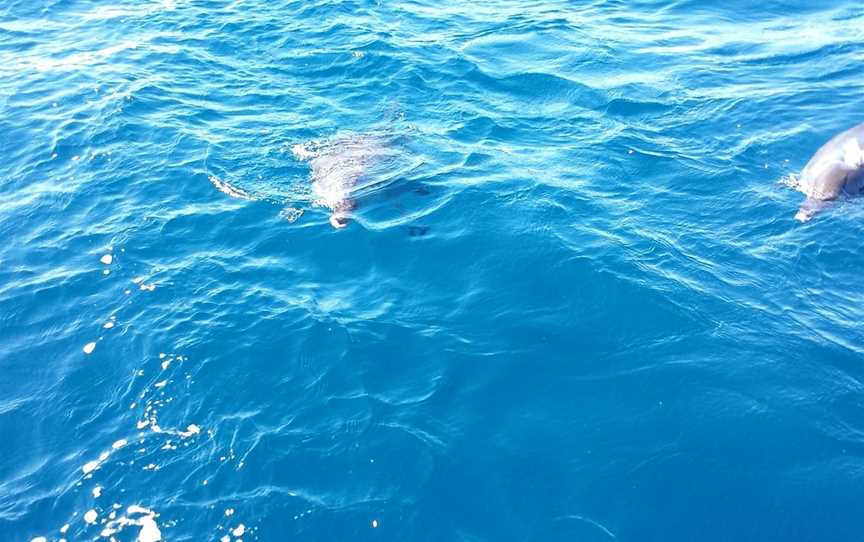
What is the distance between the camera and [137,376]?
30.9 ft

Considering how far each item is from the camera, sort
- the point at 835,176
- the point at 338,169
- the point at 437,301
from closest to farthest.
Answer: the point at 437,301 < the point at 835,176 < the point at 338,169

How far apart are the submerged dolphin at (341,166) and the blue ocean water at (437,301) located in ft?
0.75

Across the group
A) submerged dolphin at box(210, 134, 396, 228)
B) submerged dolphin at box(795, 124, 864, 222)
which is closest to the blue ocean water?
submerged dolphin at box(210, 134, 396, 228)

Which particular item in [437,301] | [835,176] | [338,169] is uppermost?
[835,176]

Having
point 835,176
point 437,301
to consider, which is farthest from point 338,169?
point 835,176

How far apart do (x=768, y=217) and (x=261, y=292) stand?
353 inches

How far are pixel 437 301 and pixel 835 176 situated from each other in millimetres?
7507

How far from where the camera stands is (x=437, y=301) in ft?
34.6

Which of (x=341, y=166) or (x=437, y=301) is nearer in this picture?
(x=437, y=301)

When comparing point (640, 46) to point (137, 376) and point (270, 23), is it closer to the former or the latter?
point (270, 23)

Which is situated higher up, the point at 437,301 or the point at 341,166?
the point at 341,166

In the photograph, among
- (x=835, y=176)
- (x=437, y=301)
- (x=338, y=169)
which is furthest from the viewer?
(x=338, y=169)

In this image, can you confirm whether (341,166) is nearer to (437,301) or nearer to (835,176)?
(437,301)

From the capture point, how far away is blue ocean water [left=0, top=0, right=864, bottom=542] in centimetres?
788
